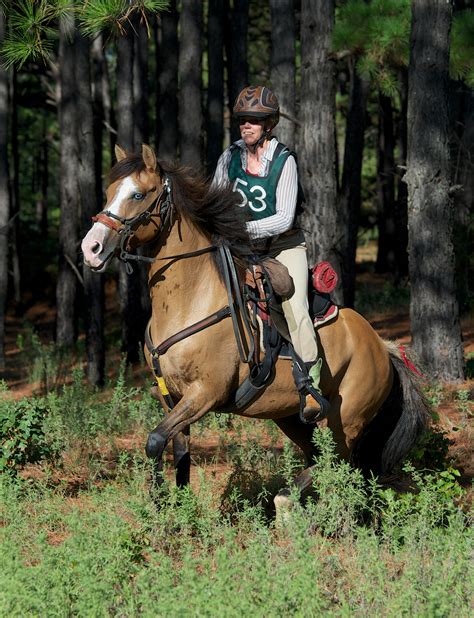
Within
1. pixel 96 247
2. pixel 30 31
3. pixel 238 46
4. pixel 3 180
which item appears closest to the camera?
pixel 96 247

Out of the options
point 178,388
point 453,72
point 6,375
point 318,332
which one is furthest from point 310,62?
point 6,375

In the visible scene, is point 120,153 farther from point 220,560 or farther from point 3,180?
point 3,180

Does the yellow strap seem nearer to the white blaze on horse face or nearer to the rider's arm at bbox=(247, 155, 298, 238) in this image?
the white blaze on horse face

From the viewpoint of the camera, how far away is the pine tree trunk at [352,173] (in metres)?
21.3

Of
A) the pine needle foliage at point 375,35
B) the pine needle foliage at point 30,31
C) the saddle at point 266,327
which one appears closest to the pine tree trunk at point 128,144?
the pine needle foliage at point 375,35

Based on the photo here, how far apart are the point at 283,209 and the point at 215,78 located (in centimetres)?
1527

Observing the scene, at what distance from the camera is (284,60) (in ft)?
48.3

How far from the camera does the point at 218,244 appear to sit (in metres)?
7.11

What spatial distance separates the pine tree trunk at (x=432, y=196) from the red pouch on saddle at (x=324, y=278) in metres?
5.24

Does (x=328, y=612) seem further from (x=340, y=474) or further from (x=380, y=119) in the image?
(x=380, y=119)

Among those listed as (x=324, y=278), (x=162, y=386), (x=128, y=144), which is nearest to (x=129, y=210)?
(x=162, y=386)

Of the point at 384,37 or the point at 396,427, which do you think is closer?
the point at 396,427

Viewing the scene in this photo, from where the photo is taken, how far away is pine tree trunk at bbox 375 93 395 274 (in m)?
28.2

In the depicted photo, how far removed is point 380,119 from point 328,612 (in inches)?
1119
